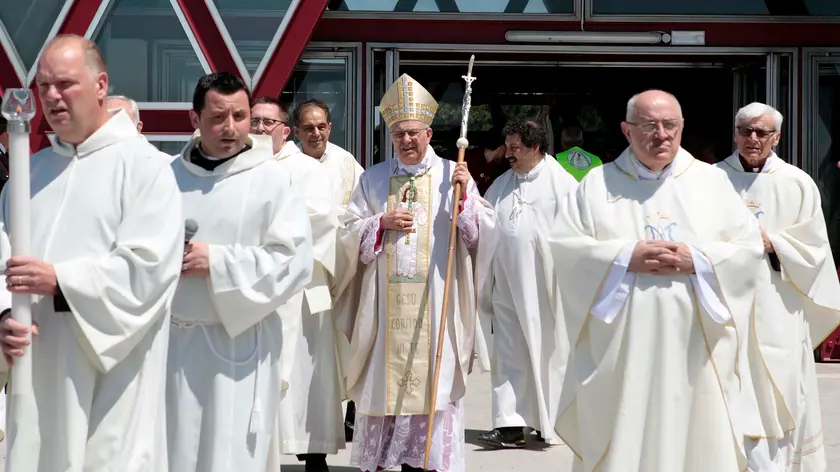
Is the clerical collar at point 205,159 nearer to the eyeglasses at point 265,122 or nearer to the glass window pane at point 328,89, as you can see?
the eyeglasses at point 265,122

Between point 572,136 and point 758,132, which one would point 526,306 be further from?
point 572,136

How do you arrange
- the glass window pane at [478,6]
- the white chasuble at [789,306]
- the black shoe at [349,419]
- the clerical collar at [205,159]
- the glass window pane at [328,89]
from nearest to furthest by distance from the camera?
the clerical collar at [205,159] < the white chasuble at [789,306] < the black shoe at [349,419] < the glass window pane at [328,89] < the glass window pane at [478,6]

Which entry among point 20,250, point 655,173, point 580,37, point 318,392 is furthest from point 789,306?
point 580,37

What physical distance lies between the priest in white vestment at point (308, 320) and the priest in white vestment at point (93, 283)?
2.36 metres

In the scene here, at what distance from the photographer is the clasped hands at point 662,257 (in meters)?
5.24

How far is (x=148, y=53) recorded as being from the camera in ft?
32.8

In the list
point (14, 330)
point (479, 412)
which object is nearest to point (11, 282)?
point (14, 330)

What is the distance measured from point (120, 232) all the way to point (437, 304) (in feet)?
9.50

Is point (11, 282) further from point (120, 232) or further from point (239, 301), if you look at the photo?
point (239, 301)

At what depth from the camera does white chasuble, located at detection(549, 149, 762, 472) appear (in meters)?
5.30

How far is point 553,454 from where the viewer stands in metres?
7.78

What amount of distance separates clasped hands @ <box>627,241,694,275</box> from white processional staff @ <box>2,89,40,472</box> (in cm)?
237

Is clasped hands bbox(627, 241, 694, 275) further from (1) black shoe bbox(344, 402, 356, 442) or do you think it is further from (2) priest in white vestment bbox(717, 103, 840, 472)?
(1) black shoe bbox(344, 402, 356, 442)

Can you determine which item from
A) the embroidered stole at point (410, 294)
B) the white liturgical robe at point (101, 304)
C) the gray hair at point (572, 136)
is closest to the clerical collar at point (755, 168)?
the embroidered stole at point (410, 294)
